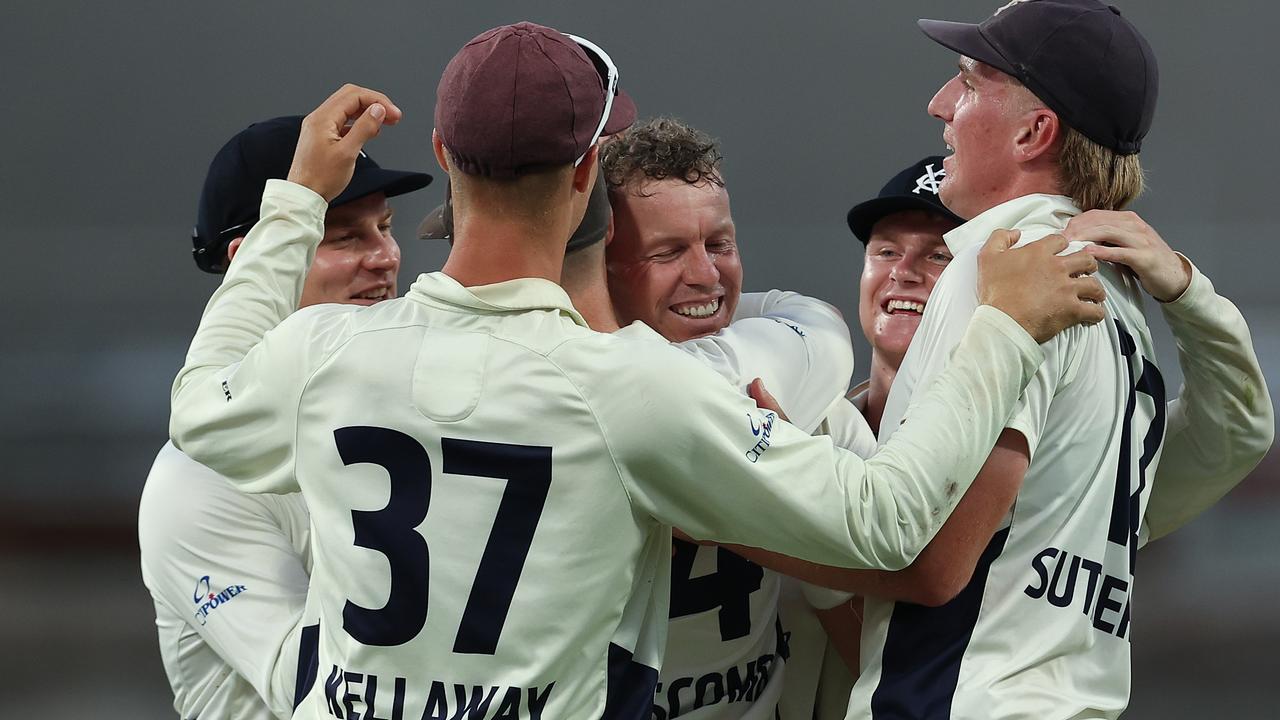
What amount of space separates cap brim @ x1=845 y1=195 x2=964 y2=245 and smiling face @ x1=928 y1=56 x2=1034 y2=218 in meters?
0.53

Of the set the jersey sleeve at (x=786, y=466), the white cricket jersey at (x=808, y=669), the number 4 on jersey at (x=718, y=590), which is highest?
the jersey sleeve at (x=786, y=466)

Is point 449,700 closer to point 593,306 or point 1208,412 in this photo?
point 593,306

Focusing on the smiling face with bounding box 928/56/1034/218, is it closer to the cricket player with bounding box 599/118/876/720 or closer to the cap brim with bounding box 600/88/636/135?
the cricket player with bounding box 599/118/876/720

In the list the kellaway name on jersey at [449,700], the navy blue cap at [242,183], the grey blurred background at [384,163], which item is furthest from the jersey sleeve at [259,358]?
the grey blurred background at [384,163]

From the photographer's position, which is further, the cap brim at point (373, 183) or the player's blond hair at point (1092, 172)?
the cap brim at point (373, 183)

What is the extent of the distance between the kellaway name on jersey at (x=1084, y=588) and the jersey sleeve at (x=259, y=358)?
3.54 feet

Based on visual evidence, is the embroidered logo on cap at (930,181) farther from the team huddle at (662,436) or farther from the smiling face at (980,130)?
the smiling face at (980,130)

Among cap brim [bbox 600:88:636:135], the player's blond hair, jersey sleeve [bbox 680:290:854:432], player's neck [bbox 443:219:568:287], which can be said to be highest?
the player's blond hair

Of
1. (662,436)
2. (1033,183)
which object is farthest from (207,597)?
(1033,183)

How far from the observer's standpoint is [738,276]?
2.41 meters

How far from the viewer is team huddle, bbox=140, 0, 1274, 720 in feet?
5.14

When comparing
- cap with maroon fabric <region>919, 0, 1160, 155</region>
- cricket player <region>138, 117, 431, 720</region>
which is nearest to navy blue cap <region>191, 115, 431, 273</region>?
cricket player <region>138, 117, 431, 720</region>

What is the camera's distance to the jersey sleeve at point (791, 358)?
6.77ft

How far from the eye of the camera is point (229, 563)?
216 cm
